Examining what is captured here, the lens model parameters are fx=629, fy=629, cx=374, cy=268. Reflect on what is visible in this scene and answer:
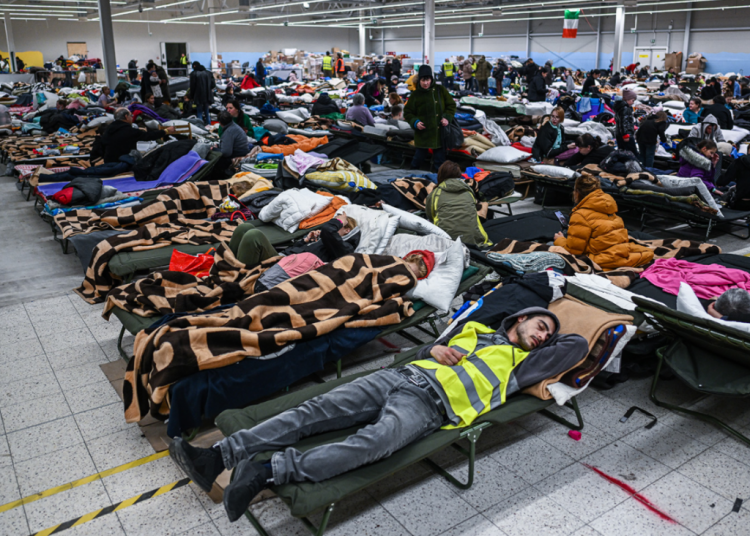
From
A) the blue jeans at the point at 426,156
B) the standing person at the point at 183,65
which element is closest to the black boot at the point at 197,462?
the blue jeans at the point at 426,156

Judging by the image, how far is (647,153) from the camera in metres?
8.12

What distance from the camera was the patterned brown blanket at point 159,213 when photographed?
18.0ft

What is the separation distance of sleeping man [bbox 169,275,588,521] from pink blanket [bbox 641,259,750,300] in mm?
1419

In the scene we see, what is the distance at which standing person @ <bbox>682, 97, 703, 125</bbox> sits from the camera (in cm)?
989

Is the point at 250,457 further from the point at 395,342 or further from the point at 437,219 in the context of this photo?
the point at 437,219

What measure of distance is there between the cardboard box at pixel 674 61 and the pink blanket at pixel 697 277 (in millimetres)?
21225

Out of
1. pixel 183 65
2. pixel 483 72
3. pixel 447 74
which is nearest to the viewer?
pixel 447 74

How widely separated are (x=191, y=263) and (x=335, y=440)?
7.90 feet

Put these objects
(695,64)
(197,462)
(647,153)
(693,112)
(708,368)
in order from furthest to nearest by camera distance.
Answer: (695,64), (693,112), (647,153), (708,368), (197,462)

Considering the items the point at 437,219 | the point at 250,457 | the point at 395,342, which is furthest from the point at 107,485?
the point at 437,219

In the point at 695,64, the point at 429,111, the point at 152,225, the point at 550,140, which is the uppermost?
the point at 695,64

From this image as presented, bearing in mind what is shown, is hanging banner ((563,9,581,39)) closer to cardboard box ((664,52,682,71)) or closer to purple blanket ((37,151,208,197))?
cardboard box ((664,52,682,71))

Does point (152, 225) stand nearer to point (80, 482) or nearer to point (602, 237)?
point (80, 482)

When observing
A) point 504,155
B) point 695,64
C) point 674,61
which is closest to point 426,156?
point 504,155
